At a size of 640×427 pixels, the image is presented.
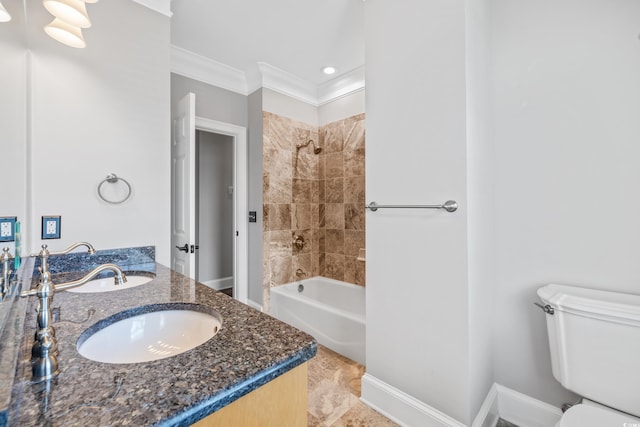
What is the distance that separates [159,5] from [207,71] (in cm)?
89

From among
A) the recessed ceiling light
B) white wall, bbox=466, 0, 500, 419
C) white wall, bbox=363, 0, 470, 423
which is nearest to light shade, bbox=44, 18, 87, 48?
white wall, bbox=363, 0, 470, 423

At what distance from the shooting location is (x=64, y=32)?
1.32 m

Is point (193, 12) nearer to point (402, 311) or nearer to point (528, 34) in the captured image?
point (528, 34)

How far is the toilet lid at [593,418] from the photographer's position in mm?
993

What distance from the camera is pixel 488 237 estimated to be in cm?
155

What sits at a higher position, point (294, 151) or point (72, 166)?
point (294, 151)

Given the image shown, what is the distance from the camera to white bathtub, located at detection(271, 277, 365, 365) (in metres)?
2.20

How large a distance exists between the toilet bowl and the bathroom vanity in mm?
1010

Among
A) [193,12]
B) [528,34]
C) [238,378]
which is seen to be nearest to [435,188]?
[528,34]

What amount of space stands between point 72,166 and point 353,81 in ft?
8.25

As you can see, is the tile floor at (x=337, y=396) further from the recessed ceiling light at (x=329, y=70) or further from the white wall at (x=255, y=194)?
the recessed ceiling light at (x=329, y=70)

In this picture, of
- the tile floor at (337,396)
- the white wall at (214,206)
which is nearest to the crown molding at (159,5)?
the white wall at (214,206)

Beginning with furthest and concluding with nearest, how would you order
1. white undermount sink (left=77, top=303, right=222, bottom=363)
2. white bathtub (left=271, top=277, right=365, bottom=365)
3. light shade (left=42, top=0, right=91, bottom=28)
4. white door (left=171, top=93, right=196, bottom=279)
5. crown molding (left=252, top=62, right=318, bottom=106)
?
crown molding (left=252, top=62, right=318, bottom=106) < white bathtub (left=271, top=277, right=365, bottom=365) < white door (left=171, top=93, right=196, bottom=279) < light shade (left=42, top=0, right=91, bottom=28) < white undermount sink (left=77, top=303, right=222, bottom=363)

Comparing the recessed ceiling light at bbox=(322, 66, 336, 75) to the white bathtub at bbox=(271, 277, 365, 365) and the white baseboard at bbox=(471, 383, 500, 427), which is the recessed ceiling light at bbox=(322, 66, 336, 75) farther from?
the white baseboard at bbox=(471, 383, 500, 427)
